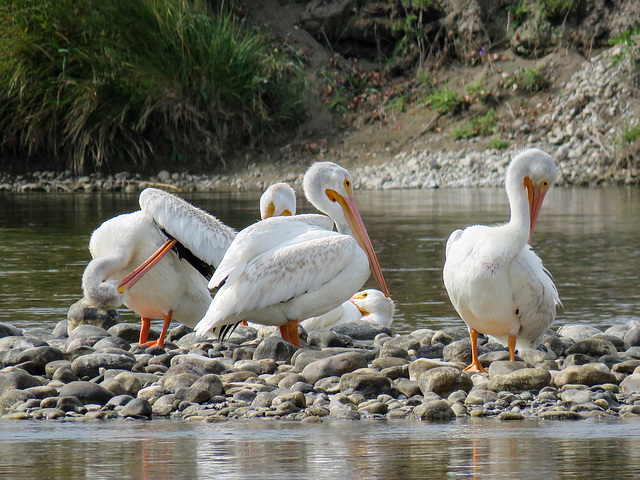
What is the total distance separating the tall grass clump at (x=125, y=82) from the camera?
24.6 metres

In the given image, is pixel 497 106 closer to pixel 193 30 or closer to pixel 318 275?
pixel 193 30

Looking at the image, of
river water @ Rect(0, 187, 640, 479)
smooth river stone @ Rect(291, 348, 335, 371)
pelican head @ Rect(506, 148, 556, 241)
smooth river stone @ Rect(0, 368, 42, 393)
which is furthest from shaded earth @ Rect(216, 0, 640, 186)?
smooth river stone @ Rect(0, 368, 42, 393)

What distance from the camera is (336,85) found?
2791 centimetres

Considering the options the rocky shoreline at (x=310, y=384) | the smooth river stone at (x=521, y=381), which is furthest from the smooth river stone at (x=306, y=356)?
the smooth river stone at (x=521, y=381)

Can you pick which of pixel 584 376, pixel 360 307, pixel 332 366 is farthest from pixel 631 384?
pixel 360 307

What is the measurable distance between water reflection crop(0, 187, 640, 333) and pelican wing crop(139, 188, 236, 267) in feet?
4.87

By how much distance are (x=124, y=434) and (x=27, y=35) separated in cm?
2228

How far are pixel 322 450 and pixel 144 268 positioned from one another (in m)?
3.49

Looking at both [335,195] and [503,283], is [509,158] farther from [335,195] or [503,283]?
[503,283]

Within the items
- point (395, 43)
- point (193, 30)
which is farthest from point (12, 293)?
point (395, 43)

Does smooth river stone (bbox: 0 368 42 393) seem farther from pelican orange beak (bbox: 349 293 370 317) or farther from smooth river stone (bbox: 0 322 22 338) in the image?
pelican orange beak (bbox: 349 293 370 317)

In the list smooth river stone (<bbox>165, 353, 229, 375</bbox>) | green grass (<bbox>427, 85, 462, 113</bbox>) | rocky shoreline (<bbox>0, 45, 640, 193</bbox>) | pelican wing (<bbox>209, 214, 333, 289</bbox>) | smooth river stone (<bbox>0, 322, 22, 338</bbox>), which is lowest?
smooth river stone (<bbox>165, 353, 229, 375</bbox>)

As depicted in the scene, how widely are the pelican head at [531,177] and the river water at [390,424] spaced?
1704mm

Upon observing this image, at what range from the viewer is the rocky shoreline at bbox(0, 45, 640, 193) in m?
23.1
